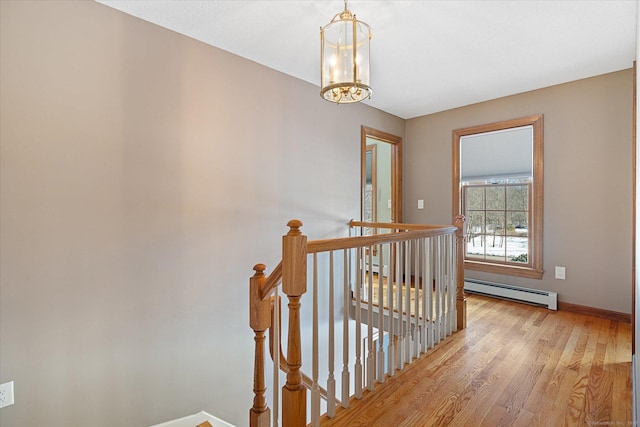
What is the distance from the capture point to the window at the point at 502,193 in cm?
349

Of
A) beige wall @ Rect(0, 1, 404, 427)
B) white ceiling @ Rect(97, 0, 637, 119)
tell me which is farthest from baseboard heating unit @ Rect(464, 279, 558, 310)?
beige wall @ Rect(0, 1, 404, 427)

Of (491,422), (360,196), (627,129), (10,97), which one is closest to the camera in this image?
(491,422)

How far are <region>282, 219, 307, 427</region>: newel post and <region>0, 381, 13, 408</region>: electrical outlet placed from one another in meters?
1.59

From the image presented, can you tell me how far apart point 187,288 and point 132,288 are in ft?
1.25

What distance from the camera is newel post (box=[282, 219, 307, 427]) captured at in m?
1.36

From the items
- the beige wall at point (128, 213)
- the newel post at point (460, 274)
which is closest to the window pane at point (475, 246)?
the newel post at point (460, 274)

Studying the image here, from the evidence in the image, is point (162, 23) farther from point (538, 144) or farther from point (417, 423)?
point (538, 144)

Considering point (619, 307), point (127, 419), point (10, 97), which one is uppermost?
point (10, 97)

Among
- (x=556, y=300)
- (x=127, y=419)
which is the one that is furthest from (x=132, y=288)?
(x=556, y=300)

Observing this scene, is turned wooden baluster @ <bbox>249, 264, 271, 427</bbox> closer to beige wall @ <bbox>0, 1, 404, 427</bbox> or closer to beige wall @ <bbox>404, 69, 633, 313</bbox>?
beige wall @ <bbox>0, 1, 404, 427</bbox>

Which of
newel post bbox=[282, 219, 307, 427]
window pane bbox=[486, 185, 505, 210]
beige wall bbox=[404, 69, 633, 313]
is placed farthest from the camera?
window pane bbox=[486, 185, 505, 210]

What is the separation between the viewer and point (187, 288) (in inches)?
95.2

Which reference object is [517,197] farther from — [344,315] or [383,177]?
[344,315]

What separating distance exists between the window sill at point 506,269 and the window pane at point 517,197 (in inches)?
27.0
